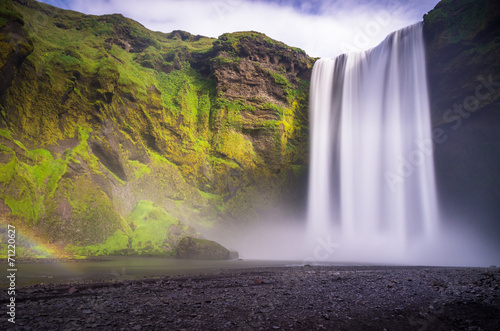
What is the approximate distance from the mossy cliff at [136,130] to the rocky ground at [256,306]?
16.2 m

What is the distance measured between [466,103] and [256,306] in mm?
36255

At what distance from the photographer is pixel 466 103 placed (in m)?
29.7

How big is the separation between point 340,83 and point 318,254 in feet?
91.8

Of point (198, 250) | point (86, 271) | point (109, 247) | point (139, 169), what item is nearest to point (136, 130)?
point (139, 169)

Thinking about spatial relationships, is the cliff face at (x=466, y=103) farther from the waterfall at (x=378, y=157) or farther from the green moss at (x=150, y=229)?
the green moss at (x=150, y=229)

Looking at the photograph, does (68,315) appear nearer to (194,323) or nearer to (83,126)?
(194,323)

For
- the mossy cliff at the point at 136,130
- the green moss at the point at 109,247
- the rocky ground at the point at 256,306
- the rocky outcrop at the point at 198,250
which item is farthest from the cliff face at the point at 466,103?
the green moss at the point at 109,247

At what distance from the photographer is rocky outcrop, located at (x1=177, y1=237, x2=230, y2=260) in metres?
24.2

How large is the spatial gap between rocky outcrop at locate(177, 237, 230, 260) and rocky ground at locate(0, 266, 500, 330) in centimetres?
1534

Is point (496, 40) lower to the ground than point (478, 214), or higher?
higher

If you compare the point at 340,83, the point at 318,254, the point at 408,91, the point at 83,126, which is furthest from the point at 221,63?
the point at 318,254

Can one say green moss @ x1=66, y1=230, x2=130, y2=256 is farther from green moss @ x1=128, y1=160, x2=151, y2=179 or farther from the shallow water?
green moss @ x1=128, y1=160, x2=151, y2=179

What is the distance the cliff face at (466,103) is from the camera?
27578mm

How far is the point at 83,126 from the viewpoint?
92.0 feet
